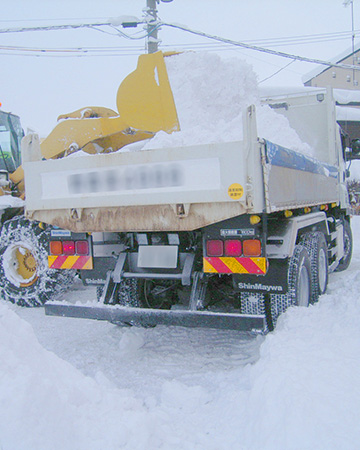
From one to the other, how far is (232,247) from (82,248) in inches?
59.4

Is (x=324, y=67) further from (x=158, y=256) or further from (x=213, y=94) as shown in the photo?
(x=158, y=256)

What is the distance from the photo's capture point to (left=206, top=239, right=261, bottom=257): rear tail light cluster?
11.4ft

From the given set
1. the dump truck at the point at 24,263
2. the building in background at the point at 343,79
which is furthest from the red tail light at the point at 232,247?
the building in background at the point at 343,79

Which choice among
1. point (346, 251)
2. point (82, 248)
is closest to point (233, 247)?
point (82, 248)

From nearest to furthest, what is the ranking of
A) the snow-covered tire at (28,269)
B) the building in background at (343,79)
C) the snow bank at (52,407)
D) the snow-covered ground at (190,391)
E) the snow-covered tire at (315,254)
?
the snow bank at (52,407), the snow-covered ground at (190,391), the snow-covered tire at (315,254), the snow-covered tire at (28,269), the building in background at (343,79)

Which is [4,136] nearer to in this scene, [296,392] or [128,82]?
A: [128,82]

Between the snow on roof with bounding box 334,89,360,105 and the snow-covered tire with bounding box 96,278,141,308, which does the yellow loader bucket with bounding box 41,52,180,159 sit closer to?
the snow-covered tire with bounding box 96,278,141,308

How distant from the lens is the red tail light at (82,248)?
164 inches

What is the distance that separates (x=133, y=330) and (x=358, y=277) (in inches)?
123

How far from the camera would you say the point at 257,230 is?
3.44 meters

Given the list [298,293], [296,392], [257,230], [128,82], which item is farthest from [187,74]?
[296,392]

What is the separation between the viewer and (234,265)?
11.5 ft

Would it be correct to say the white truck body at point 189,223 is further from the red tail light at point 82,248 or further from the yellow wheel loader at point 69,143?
the yellow wheel loader at point 69,143

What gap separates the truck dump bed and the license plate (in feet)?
1.30
